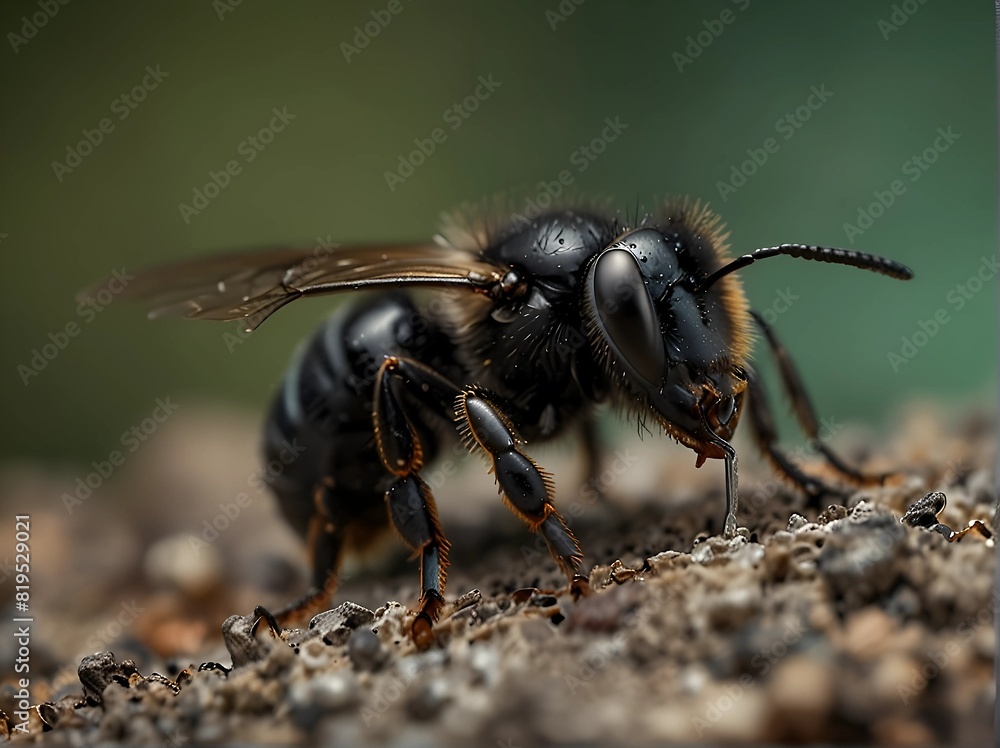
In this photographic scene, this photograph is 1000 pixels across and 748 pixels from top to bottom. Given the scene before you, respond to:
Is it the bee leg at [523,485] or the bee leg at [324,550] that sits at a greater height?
the bee leg at [324,550]

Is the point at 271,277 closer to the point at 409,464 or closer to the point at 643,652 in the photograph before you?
the point at 409,464

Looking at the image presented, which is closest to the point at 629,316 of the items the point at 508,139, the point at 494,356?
the point at 494,356

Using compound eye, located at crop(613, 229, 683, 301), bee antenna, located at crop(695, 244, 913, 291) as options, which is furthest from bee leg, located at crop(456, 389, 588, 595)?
bee antenna, located at crop(695, 244, 913, 291)

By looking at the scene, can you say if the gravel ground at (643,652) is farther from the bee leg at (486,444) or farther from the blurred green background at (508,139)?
the blurred green background at (508,139)

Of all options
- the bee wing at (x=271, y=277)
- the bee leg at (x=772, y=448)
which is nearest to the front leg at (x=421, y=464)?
the bee wing at (x=271, y=277)

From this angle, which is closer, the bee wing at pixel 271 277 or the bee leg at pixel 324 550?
the bee wing at pixel 271 277

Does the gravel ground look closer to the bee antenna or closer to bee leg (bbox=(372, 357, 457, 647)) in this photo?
bee leg (bbox=(372, 357, 457, 647))
